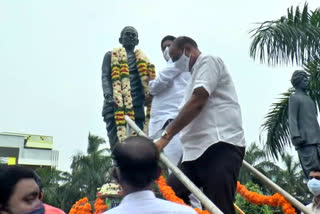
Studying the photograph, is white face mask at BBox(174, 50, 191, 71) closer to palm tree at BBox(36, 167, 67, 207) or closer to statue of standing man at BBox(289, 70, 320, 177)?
statue of standing man at BBox(289, 70, 320, 177)

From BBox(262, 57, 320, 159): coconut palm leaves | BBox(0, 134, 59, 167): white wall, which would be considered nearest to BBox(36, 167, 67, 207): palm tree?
BBox(0, 134, 59, 167): white wall

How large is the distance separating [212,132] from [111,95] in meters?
2.85

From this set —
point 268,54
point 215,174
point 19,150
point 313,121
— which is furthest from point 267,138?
point 19,150

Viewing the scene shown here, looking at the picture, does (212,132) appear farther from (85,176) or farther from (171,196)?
(85,176)

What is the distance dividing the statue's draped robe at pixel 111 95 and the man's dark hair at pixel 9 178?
3.53 m

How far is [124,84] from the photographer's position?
18.9ft

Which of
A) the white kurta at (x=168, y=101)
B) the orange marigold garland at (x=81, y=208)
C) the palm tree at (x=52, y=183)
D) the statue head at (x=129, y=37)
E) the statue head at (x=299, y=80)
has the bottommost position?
the palm tree at (x=52, y=183)

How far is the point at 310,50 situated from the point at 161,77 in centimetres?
592

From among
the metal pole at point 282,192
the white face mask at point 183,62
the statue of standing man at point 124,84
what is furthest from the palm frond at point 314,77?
the white face mask at point 183,62

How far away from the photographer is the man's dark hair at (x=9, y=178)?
209 cm

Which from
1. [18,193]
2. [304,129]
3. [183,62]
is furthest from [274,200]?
[18,193]

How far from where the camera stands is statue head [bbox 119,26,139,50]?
19.9 ft

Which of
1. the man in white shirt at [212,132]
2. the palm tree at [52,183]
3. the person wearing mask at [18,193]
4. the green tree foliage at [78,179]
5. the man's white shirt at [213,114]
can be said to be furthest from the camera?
the green tree foliage at [78,179]

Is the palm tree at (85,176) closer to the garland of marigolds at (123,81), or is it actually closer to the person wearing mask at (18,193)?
the garland of marigolds at (123,81)
